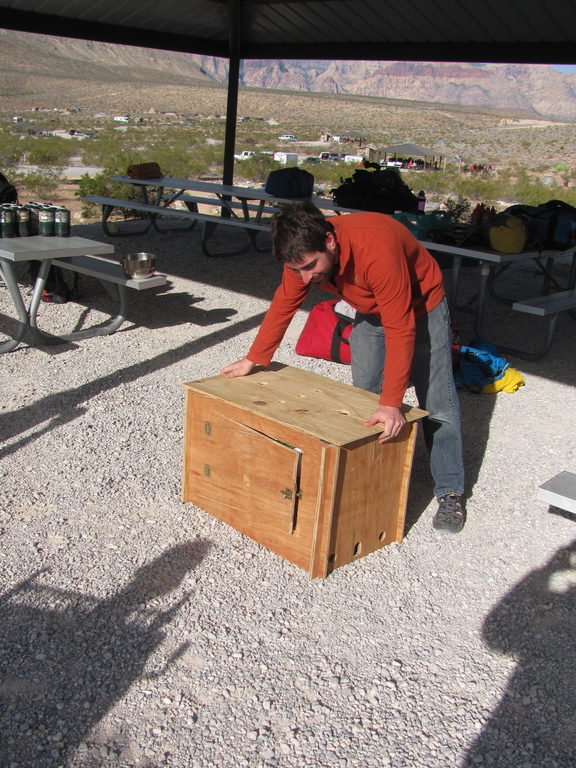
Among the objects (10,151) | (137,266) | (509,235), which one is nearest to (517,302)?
(509,235)

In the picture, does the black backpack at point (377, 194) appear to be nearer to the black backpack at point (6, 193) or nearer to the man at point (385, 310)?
the black backpack at point (6, 193)

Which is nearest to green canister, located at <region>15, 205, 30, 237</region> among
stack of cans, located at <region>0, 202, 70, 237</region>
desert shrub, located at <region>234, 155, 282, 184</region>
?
stack of cans, located at <region>0, 202, 70, 237</region>

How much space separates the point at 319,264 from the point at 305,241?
0.12m

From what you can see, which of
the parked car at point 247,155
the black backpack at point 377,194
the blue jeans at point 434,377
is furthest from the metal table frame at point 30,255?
the parked car at point 247,155

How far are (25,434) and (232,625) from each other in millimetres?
1889

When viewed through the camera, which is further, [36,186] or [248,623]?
[36,186]

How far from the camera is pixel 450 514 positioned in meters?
3.12

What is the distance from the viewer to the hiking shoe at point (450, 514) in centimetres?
310

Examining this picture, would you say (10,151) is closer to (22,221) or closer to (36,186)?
(36,186)

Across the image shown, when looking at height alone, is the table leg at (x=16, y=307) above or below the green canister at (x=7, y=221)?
below

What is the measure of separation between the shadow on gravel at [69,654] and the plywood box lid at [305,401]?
0.68 meters

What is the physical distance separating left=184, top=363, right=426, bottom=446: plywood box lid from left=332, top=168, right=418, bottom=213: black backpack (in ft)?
16.2

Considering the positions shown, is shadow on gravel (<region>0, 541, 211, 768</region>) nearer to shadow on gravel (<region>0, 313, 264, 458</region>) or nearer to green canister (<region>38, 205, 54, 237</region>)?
shadow on gravel (<region>0, 313, 264, 458</region>)

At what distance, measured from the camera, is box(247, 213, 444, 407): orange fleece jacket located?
2469 mm
